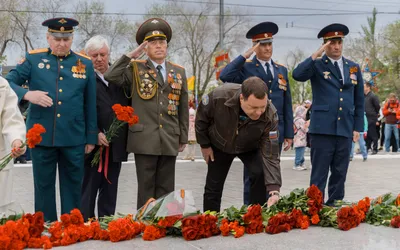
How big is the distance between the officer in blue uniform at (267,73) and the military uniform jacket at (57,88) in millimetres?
1455

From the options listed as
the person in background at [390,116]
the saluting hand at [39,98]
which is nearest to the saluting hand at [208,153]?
the saluting hand at [39,98]

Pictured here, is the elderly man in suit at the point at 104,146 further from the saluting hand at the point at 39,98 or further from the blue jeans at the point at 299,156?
the blue jeans at the point at 299,156

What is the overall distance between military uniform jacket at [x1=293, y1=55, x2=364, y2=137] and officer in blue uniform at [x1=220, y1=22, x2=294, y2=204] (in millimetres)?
231

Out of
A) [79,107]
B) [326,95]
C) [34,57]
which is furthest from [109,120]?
[326,95]

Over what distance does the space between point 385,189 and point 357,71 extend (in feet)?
9.77

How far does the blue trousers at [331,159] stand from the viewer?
5441 millimetres

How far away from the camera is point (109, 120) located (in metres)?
4.77

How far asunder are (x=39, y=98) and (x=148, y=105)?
2.81 feet

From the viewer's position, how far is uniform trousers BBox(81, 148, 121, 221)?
16.0 ft

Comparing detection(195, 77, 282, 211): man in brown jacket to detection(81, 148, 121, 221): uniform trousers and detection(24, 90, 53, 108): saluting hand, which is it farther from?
detection(24, 90, 53, 108): saluting hand

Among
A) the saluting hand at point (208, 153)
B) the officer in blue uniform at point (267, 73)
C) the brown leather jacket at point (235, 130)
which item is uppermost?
the officer in blue uniform at point (267, 73)

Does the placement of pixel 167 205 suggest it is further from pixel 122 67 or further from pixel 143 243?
pixel 122 67

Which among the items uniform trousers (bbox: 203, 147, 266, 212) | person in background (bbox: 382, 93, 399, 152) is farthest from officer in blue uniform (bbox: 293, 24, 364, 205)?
person in background (bbox: 382, 93, 399, 152)

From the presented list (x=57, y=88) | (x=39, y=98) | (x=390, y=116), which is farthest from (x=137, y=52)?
(x=390, y=116)
